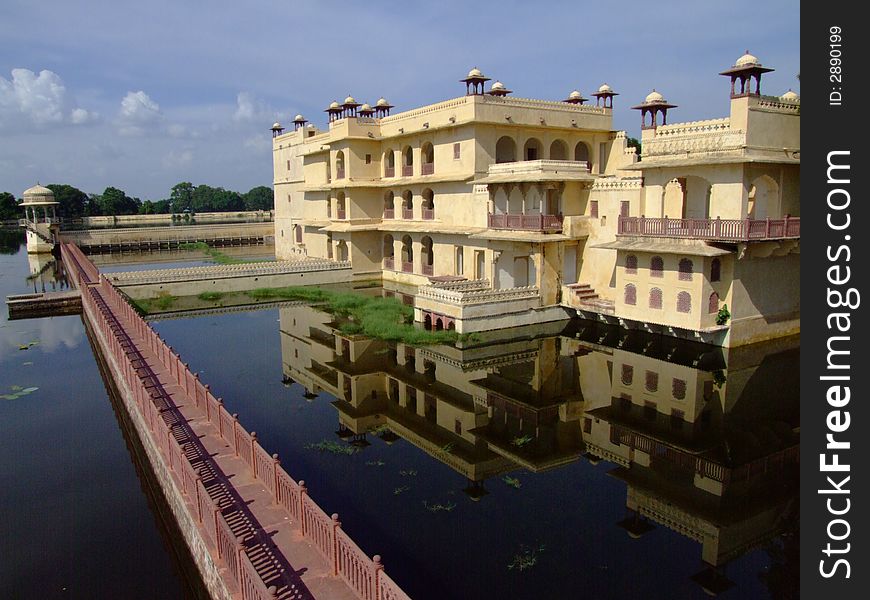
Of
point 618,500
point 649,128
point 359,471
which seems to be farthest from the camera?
point 649,128

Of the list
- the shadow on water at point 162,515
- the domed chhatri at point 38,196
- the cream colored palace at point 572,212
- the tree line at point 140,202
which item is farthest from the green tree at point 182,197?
the shadow on water at point 162,515

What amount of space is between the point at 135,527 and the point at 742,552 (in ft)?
33.0

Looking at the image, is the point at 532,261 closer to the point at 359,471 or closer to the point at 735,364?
the point at 735,364

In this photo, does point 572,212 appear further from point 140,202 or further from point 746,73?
point 140,202

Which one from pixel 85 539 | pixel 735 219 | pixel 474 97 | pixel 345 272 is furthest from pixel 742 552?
pixel 345 272

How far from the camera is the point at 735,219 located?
20625 mm

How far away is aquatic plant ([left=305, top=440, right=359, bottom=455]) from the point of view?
14.0m

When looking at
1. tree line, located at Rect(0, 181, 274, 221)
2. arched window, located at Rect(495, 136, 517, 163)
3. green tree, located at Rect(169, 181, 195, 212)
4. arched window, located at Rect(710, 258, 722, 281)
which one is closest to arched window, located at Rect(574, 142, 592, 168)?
arched window, located at Rect(495, 136, 517, 163)

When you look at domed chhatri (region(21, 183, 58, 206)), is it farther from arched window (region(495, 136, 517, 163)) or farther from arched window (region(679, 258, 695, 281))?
arched window (region(679, 258, 695, 281))

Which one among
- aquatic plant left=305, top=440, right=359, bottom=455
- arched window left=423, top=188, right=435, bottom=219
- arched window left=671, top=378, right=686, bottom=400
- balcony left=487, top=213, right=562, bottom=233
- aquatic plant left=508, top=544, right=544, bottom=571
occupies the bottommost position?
aquatic plant left=508, top=544, right=544, bottom=571

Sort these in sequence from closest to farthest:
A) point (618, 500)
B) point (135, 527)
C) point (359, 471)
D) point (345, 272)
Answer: point (135, 527), point (618, 500), point (359, 471), point (345, 272)

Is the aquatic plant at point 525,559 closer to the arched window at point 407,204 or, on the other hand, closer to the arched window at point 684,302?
the arched window at point 684,302

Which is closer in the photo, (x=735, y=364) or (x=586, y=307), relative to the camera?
(x=735, y=364)

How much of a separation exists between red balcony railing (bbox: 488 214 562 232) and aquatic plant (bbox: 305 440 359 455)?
46.8 ft
